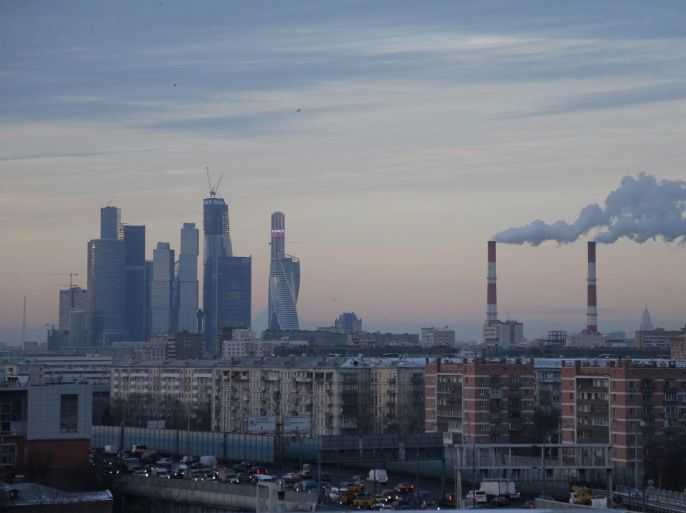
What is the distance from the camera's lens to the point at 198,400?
212 ft

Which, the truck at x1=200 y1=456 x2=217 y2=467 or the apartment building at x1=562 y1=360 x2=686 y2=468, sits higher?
the apartment building at x1=562 y1=360 x2=686 y2=468

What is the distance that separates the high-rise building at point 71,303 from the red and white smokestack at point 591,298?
10570cm

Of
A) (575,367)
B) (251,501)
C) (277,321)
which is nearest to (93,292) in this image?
(277,321)

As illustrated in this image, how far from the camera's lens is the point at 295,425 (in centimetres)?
4378

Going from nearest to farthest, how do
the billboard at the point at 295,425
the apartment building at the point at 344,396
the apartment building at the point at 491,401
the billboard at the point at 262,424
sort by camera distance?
the apartment building at the point at 491,401 < the billboard at the point at 295,425 < the billboard at the point at 262,424 < the apartment building at the point at 344,396

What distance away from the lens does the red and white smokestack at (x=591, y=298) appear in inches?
3091

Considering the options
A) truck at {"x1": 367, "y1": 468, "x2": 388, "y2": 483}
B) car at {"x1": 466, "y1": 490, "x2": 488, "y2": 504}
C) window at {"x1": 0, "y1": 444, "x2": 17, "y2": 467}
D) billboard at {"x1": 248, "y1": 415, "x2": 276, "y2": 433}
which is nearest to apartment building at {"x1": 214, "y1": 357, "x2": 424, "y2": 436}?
billboard at {"x1": 248, "y1": 415, "x2": 276, "y2": 433}

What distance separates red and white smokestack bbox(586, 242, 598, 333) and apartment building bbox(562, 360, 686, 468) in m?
38.5

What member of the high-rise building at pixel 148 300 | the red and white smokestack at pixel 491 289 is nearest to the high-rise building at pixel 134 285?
the high-rise building at pixel 148 300

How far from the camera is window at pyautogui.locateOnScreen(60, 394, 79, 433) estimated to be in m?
29.8

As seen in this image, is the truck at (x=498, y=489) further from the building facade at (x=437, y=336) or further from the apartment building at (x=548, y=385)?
the building facade at (x=437, y=336)

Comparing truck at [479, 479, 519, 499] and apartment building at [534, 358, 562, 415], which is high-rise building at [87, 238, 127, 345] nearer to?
apartment building at [534, 358, 562, 415]

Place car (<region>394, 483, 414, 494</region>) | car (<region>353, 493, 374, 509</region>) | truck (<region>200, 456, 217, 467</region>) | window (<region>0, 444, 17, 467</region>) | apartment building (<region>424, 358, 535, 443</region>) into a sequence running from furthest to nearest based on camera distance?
apartment building (<region>424, 358, 535, 443</region>), truck (<region>200, 456, 217, 467</region>), car (<region>394, 483, 414, 494</region>), window (<region>0, 444, 17, 467</region>), car (<region>353, 493, 374, 509</region>)

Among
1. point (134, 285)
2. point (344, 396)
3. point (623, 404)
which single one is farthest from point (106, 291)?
point (623, 404)
